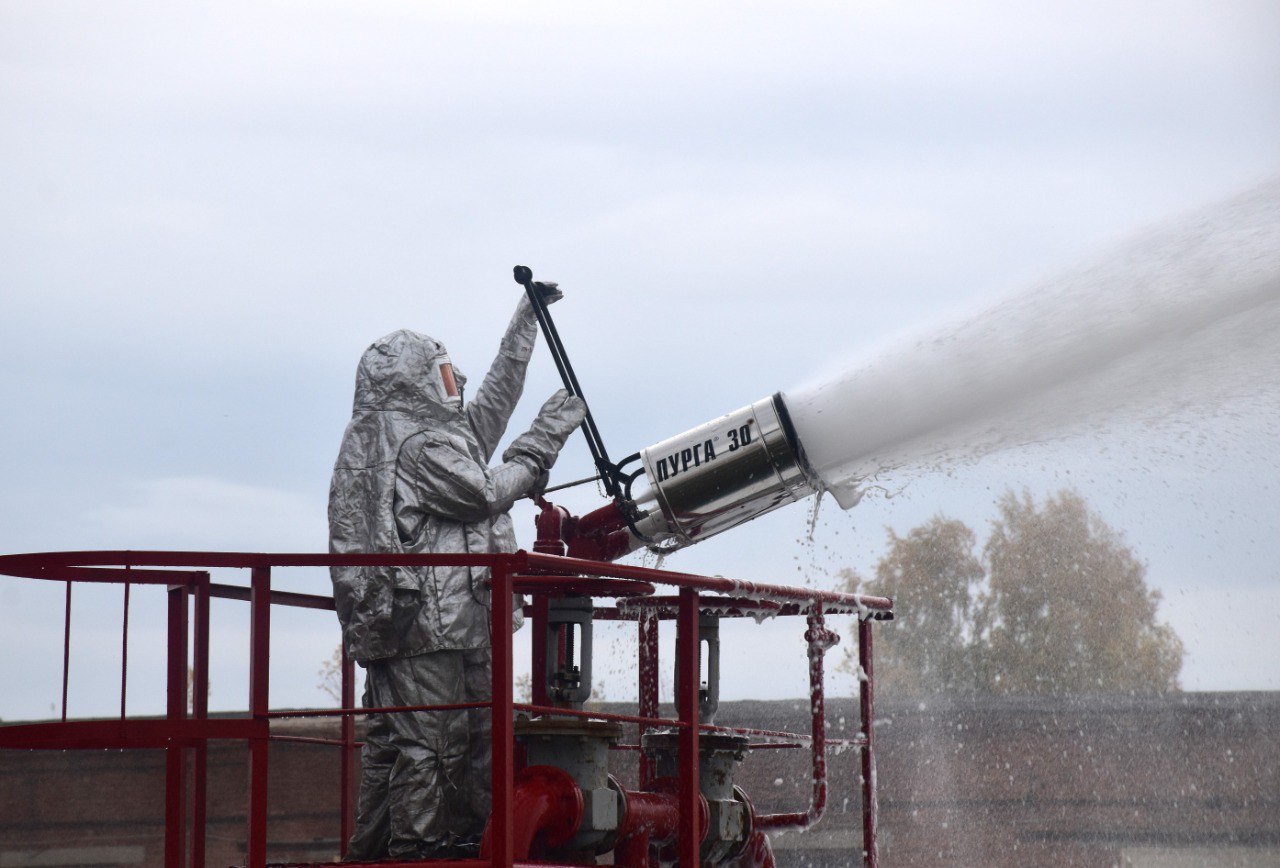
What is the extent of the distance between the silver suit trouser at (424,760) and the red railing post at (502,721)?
1.13 metres

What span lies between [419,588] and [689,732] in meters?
1.35

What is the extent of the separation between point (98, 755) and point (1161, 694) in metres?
8.69

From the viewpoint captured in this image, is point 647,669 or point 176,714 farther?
point 647,669

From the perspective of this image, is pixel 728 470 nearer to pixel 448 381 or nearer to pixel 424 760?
pixel 448 381

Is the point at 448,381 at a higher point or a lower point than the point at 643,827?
higher

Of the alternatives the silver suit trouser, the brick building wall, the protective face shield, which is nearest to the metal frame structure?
the silver suit trouser

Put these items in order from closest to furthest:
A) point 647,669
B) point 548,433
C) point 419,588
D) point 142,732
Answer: point 142,732, point 419,588, point 548,433, point 647,669

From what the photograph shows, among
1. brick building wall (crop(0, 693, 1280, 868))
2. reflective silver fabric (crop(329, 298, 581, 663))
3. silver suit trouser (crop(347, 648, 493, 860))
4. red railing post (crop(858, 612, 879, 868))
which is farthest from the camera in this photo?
brick building wall (crop(0, 693, 1280, 868))

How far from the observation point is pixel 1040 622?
702 inches

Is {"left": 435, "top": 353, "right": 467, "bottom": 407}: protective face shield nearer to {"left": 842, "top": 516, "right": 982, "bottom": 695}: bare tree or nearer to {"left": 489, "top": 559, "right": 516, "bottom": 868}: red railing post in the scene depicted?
{"left": 489, "top": 559, "right": 516, "bottom": 868}: red railing post

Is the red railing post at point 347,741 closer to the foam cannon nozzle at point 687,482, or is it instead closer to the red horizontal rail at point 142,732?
the foam cannon nozzle at point 687,482

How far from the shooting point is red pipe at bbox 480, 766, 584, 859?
5.89m

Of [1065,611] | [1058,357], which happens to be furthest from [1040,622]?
[1058,357]

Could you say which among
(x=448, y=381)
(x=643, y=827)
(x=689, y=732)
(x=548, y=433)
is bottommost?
(x=643, y=827)
